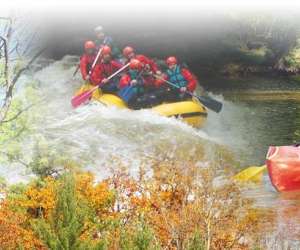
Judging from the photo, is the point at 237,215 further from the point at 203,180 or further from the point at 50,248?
the point at 50,248

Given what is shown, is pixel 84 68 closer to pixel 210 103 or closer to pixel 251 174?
pixel 210 103

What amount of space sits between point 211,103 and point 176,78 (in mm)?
929

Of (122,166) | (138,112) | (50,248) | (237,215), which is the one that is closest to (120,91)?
(138,112)

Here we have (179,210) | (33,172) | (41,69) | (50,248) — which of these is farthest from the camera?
(41,69)

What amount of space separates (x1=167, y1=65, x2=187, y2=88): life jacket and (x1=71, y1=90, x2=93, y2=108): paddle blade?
1554 mm

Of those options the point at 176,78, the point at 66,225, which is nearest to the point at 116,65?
the point at 176,78

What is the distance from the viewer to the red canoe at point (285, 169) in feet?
44.3

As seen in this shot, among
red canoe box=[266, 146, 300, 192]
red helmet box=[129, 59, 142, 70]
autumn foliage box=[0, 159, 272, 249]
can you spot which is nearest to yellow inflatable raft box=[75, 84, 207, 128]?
red helmet box=[129, 59, 142, 70]

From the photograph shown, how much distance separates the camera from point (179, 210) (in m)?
12.5

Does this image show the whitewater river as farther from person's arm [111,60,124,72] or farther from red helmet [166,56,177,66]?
red helmet [166,56,177,66]

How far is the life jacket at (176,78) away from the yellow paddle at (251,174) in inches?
79.7

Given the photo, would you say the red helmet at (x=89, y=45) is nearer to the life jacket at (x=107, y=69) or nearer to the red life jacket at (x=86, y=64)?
the red life jacket at (x=86, y=64)

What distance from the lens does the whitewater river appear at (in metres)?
14.8

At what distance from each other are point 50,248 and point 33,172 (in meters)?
6.08
